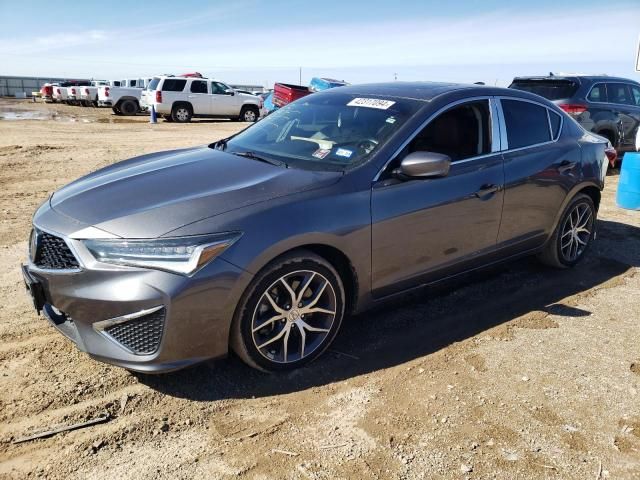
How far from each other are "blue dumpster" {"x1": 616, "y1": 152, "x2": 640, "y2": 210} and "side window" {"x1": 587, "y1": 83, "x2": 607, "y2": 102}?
239 centimetres

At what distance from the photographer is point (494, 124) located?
4215mm

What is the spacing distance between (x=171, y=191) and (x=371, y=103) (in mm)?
1659

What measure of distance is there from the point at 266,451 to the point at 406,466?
0.66 meters

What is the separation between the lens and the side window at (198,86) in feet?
72.7

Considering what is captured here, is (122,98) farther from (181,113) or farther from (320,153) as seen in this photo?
(320,153)

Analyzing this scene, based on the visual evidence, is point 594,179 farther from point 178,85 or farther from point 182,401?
point 178,85

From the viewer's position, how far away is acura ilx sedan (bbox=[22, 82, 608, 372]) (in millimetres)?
2746

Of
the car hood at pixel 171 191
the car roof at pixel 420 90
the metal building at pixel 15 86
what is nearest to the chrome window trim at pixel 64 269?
the car hood at pixel 171 191

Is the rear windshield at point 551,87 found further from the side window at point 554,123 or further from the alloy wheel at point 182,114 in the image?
the alloy wheel at point 182,114

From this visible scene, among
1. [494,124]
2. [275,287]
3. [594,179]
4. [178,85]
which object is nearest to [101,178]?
[275,287]

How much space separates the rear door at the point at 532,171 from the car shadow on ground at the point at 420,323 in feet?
1.46

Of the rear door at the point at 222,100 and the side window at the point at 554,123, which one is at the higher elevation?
the rear door at the point at 222,100

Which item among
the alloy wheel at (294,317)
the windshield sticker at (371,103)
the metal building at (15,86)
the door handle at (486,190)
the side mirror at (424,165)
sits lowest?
the alloy wheel at (294,317)

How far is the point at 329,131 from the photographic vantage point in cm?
390
